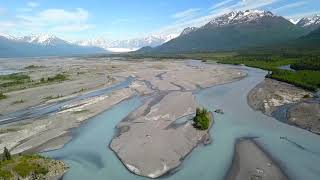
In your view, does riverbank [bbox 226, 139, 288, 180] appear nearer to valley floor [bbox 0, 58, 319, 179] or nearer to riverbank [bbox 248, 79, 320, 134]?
valley floor [bbox 0, 58, 319, 179]

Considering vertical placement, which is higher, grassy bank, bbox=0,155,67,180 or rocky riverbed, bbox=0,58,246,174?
grassy bank, bbox=0,155,67,180

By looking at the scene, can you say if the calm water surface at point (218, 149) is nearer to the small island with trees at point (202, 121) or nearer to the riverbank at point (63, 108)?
the small island with trees at point (202, 121)

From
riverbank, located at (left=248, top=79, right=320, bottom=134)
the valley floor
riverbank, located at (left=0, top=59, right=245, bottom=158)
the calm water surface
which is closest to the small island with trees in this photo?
the calm water surface

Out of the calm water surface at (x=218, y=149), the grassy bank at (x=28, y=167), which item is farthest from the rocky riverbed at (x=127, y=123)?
the grassy bank at (x=28, y=167)

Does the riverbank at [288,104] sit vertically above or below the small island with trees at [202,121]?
below

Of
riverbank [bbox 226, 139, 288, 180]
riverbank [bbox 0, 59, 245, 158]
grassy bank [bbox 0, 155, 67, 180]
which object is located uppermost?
grassy bank [bbox 0, 155, 67, 180]

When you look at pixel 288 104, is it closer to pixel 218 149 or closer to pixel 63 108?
pixel 218 149
